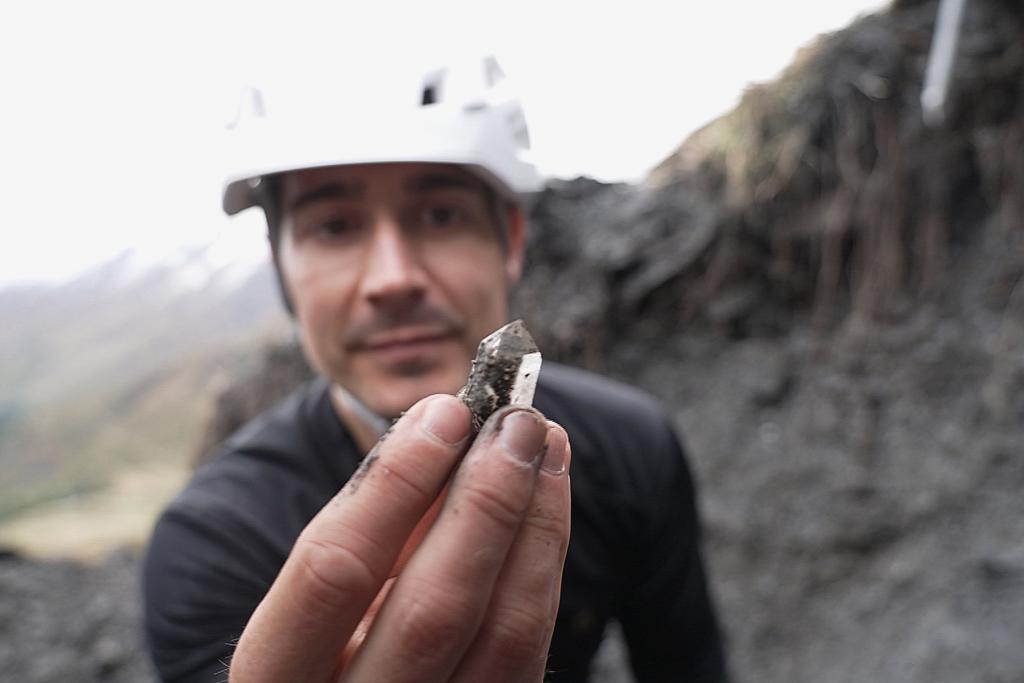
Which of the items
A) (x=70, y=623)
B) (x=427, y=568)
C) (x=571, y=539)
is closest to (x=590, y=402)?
(x=571, y=539)

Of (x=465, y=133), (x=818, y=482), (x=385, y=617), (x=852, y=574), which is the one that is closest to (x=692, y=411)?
(x=818, y=482)

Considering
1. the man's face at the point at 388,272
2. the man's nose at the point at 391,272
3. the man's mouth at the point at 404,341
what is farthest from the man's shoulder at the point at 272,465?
the man's nose at the point at 391,272

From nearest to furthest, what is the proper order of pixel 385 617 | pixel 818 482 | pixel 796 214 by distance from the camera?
pixel 385 617 → pixel 818 482 → pixel 796 214

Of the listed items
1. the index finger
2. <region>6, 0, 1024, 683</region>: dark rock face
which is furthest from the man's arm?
<region>6, 0, 1024, 683</region>: dark rock face

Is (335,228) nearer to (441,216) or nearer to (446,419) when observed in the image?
(441,216)

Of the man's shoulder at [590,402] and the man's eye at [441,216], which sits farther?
the man's shoulder at [590,402]

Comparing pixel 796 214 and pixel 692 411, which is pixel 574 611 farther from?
pixel 796 214

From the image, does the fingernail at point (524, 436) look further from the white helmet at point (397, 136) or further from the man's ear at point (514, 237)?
the man's ear at point (514, 237)
